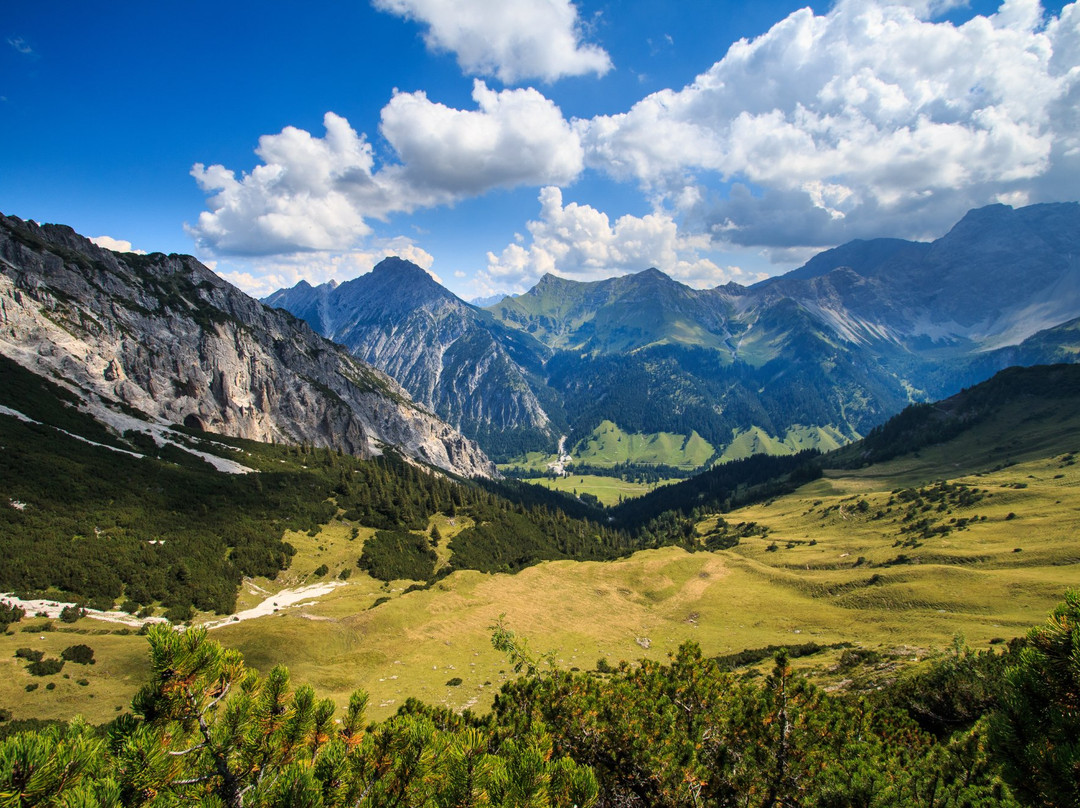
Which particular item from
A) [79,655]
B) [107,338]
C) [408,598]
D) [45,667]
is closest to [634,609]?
[408,598]

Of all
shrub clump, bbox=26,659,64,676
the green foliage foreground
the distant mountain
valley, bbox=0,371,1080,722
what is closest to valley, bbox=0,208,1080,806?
the green foliage foreground

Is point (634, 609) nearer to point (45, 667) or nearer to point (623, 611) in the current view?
point (623, 611)

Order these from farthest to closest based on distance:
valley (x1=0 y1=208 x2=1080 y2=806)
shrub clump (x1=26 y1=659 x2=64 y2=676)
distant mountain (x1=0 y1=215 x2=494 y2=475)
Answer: distant mountain (x1=0 y1=215 x2=494 y2=475) → shrub clump (x1=26 y1=659 x2=64 y2=676) → valley (x1=0 y1=208 x2=1080 y2=806)

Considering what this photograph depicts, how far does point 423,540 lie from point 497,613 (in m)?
59.7

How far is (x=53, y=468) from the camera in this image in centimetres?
9169

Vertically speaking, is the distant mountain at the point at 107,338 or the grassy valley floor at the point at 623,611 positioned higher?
the distant mountain at the point at 107,338

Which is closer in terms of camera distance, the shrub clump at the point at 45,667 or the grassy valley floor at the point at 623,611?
the shrub clump at the point at 45,667

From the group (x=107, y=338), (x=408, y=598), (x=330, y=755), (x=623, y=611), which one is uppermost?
(x=107, y=338)

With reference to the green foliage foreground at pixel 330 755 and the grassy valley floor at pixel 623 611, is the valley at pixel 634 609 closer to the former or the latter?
the grassy valley floor at pixel 623 611

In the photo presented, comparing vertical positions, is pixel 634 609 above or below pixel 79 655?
below

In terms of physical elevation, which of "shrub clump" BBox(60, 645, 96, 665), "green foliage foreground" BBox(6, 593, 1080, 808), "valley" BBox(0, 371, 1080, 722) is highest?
"green foliage foreground" BBox(6, 593, 1080, 808)

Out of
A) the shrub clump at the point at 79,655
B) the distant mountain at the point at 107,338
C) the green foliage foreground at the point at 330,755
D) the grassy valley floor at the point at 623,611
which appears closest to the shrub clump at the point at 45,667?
the grassy valley floor at the point at 623,611

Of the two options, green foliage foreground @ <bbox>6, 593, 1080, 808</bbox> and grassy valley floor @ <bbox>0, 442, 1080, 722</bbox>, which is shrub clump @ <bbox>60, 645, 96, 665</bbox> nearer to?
grassy valley floor @ <bbox>0, 442, 1080, 722</bbox>

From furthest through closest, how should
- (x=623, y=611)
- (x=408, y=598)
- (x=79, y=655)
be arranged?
1. (x=623, y=611)
2. (x=408, y=598)
3. (x=79, y=655)
